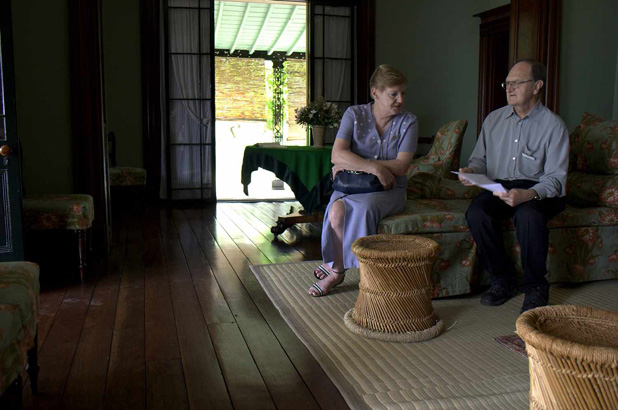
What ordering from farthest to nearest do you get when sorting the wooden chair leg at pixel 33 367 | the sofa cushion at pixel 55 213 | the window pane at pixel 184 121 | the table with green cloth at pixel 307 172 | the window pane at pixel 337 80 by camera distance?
the window pane at pixel 337 80, the window pane at pixel 184 121, the table with green cloth at pixel 307 172, the sofa cushion at pixel 55 213, the wooden chair leg at pixel 33 367

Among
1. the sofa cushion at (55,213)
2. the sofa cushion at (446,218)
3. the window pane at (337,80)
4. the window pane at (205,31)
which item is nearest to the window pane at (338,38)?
the window pane at (337,80)

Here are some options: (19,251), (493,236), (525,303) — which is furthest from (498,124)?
(19,251)

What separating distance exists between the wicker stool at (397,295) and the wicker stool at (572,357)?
1.00 metres

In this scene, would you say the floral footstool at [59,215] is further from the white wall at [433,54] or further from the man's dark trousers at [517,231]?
the white wall at [433,54]

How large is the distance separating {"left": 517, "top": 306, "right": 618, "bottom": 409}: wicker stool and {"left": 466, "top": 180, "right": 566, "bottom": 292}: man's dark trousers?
4.60 ft

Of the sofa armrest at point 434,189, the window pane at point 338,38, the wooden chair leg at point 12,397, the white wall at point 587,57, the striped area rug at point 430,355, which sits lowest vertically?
the striped area rug at point 430,355

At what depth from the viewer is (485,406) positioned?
5.97 ft

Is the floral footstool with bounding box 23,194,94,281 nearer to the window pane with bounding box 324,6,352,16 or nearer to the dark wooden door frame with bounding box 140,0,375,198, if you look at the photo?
the dark wooden door frame with bounding box 140,0,375,198

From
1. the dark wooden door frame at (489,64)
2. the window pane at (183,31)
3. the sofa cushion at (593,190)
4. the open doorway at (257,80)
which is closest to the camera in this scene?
the sofa cushion at (593,190)

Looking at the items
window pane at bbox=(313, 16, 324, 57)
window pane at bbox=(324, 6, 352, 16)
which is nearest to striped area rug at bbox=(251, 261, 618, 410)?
window pane at bbox=(313, 16, 324, 57)

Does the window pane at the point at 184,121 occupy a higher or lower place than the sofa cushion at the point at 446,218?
higher

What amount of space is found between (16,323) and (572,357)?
131cm

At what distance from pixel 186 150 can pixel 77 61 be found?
2.95m

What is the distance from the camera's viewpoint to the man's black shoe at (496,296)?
290 cm
